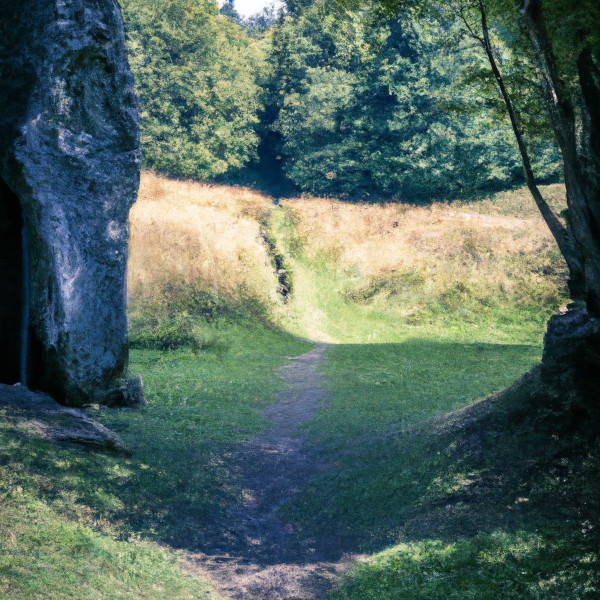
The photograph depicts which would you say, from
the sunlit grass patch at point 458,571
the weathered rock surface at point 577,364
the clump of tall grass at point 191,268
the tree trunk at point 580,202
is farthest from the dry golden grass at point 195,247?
the sunlit grass patch at point 458,571

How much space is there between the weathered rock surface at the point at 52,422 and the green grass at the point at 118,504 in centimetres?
23

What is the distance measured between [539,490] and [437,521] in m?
1.05

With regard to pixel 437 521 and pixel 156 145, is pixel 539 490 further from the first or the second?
pixel 156 145

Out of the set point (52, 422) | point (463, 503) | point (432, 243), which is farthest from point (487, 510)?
point (432, 243)

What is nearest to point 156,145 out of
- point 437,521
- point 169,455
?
point 169,455

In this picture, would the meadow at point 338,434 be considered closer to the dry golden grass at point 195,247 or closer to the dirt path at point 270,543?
the dry golden grass at point 195,247

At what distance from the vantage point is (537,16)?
7055 mm

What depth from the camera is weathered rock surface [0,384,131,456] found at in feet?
21.2

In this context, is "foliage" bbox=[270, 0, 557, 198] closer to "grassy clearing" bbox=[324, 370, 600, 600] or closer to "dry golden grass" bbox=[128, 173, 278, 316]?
"dry golden grass" bbox=[128, 173, 278, 316]

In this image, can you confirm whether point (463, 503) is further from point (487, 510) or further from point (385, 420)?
point (385, 420)

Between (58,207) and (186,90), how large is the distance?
33.2 metres

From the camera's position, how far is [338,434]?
969cm

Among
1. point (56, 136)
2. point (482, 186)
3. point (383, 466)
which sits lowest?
point (383, 466)

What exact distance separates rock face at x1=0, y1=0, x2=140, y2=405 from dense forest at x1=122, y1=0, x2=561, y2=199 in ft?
88.4
